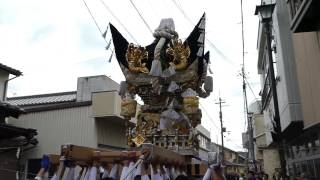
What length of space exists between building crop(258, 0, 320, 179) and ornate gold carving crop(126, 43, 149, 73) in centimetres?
373

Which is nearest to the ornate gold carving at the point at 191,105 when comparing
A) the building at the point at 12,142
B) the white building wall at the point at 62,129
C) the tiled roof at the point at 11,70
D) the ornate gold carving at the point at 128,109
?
the ornate gold carving at the point at 128,109

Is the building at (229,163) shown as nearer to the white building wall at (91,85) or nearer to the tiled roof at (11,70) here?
the white building wall at (91,85)

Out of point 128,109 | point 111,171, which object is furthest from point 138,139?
point 111,171

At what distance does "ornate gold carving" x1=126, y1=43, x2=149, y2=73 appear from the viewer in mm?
8117

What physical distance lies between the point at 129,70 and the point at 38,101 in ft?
67.8

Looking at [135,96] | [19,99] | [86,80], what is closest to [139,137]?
[135,96]

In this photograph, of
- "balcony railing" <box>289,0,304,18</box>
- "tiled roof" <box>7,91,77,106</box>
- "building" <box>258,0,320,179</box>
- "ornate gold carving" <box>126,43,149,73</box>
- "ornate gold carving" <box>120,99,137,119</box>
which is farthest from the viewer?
"tiled roof" <box>7,91,77,106</box>

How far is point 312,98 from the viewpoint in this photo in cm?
1084

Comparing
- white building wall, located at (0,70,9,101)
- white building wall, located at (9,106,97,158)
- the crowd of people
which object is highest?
white building wall, located at (0,70,9,101)

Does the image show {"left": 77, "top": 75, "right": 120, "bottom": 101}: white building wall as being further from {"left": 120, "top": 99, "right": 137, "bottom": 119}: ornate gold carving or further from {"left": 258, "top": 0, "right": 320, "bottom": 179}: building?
{"left": 120, "top": 99, "right": 137, "bottom": 119}: ornate gold carving

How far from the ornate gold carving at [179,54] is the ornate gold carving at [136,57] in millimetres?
614

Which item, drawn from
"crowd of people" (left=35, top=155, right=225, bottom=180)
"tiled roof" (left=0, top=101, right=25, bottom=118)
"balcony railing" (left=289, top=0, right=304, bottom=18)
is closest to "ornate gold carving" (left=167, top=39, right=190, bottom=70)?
"crowd of people" (left=35, top=155, right=225, bottom=180)

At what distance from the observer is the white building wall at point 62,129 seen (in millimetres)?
19781

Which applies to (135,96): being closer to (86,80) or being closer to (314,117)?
(314,117)
